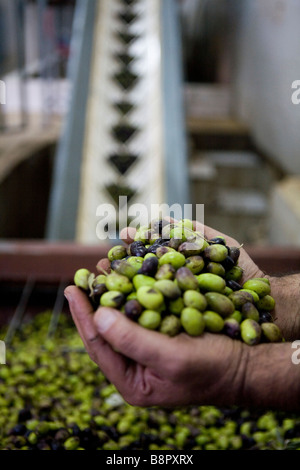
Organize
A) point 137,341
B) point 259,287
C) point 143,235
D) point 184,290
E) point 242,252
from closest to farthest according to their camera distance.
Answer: point 137,341 → point 184,290 → point 259,287 → point 143,235 → point 242,252

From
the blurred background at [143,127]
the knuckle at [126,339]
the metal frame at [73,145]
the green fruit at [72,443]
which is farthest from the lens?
the blurred background at [143,127]

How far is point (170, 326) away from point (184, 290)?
0.34 feet

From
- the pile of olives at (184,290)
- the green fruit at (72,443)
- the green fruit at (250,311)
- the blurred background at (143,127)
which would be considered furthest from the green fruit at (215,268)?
the blurred background at (143,127)

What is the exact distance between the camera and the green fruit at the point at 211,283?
1.04 m

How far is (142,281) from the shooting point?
3.34 ft

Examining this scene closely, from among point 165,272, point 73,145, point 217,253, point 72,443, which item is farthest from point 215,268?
point 73,145

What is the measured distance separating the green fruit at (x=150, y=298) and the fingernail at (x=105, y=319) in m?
0.07

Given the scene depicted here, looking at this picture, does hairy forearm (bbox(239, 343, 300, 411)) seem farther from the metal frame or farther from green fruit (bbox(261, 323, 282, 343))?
the metal frame

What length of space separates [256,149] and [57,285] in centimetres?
466

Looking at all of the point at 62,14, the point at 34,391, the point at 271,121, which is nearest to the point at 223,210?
the point at 271,121

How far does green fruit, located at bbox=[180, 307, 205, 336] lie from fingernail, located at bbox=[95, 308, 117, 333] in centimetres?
15

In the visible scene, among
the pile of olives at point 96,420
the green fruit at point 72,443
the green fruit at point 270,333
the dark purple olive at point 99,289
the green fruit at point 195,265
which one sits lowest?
the pile of olives at point 96,420

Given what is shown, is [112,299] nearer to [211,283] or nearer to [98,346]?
[98,346]

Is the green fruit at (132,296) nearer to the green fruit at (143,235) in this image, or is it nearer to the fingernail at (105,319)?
the fingernail at (105,319)
